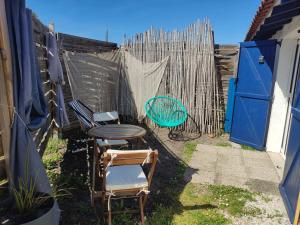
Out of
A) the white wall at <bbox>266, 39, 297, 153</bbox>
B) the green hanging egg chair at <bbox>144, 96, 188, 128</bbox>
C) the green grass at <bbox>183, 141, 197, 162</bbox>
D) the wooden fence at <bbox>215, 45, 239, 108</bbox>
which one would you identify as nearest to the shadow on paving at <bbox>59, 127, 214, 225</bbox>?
the green grass at <bbox>183, 141, 197, 162</bbox>

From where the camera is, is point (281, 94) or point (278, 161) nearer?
point (278, 161)

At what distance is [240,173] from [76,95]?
354 centimetres

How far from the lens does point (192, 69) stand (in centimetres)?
530

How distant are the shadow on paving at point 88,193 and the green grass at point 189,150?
0.18m

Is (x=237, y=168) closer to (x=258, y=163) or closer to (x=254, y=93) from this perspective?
(x=258, y=163)

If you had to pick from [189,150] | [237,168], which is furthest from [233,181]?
[189,150]

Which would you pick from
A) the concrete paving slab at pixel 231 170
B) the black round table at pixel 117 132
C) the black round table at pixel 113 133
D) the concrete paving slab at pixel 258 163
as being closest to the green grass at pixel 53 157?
the black round table at pixel 113 133

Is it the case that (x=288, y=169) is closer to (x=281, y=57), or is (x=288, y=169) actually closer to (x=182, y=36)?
(x=281, y=57)

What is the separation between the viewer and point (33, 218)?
1.89 meters

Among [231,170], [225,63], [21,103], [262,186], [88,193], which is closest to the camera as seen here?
[21,103]

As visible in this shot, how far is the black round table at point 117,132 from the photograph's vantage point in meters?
2.85

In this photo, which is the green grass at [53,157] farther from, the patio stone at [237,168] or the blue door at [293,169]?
the blue door at [293,169]

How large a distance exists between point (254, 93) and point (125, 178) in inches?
130

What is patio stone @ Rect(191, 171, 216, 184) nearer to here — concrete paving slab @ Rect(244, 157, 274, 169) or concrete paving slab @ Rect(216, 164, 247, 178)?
concrete paving slab @ Rect(216, 164, 247, 178)
